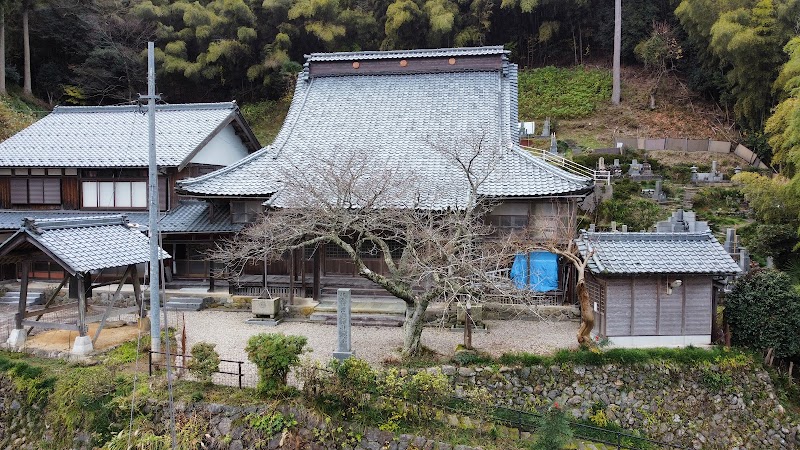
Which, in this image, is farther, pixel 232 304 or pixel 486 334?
pixel 232 304

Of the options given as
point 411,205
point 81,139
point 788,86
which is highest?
point 788,86

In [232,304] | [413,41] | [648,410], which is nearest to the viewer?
[648,410]

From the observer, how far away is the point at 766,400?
41.9 ft

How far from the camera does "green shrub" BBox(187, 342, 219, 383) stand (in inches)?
442

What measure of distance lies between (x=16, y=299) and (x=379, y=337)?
1447 cm

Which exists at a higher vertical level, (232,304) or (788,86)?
(788,86)

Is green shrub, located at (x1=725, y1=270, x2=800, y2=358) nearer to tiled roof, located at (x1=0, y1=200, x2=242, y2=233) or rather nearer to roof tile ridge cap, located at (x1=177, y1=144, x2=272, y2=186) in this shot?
tiled roof, located at (x1=0, y1=200, x2=242, y2=233)

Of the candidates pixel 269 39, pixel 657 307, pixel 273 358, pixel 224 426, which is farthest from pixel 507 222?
pixel 269 39

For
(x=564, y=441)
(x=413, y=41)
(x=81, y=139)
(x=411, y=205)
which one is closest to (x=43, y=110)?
(x=81, y=139)

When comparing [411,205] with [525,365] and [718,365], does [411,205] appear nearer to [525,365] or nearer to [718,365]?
[525,365]

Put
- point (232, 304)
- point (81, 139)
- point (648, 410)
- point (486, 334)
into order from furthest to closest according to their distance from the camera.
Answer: point (81, 139), point (232, 304), point (486, 334), point (648, 410)

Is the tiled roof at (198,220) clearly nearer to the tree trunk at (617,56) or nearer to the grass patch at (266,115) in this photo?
the grass patch at (266,115)

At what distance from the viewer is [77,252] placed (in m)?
12.7

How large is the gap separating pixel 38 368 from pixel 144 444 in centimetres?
417
